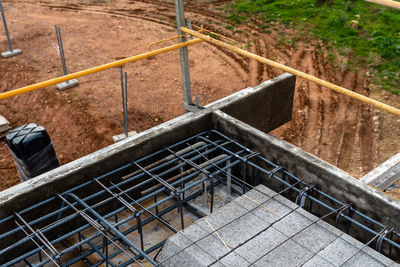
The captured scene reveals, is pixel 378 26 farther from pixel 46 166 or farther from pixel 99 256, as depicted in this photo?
pixel 99 256

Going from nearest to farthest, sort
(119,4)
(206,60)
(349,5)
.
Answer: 1. (206,60)
2. (349,5)
3. (119,4)

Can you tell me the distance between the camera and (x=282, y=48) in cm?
1501

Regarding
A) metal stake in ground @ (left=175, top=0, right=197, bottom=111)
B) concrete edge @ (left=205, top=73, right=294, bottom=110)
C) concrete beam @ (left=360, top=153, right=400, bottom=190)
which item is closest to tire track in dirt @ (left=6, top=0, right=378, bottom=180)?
concrete beam @ (left=360, top=153, right=400, bottom=190)

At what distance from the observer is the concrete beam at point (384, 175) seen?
6.94 metres

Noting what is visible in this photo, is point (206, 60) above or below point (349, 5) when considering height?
below

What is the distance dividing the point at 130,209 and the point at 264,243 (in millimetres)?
1789

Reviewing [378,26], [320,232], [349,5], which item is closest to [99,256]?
[320,232]

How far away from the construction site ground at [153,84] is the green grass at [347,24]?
0.56 metres

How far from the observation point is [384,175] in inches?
279

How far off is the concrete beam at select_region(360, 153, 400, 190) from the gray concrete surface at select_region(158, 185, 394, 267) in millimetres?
2377

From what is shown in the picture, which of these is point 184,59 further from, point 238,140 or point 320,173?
point 320,173

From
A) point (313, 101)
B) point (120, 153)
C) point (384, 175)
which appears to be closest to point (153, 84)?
point (313, 101)

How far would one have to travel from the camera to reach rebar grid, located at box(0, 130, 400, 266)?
5273 millimetres

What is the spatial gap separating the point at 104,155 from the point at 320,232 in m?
2.98
